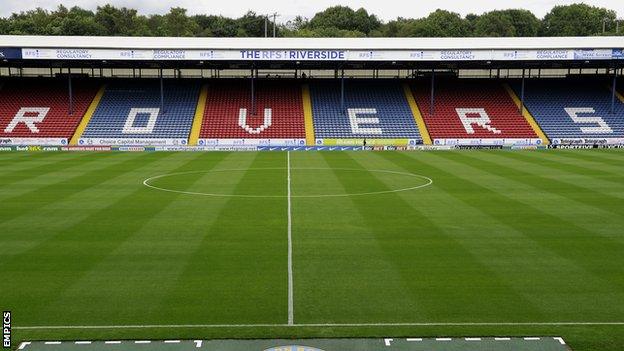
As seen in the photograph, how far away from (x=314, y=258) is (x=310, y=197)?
8859mm

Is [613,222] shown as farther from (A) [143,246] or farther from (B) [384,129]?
(B) [384,129]

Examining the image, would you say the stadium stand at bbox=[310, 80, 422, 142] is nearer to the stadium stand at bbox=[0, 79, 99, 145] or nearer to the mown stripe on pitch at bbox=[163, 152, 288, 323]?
the stadium stand at bbox=[0, 79, 99, 145]

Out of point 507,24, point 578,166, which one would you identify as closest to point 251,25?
point 507,24

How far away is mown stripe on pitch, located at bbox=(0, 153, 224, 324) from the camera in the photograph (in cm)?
1162

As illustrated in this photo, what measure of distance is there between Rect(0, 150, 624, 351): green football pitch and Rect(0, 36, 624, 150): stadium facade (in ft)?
78.7

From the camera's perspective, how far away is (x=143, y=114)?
181 ft

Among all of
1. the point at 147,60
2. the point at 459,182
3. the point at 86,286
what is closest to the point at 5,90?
the point at 147,60

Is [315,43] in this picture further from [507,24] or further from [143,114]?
[507,24]

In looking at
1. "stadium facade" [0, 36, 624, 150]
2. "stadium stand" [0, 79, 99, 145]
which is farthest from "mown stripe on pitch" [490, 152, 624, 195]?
"stadium stand" [0, 79, 99, 145]

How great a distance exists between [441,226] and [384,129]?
35.5 m

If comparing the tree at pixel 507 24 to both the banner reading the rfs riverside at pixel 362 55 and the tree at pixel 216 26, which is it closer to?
the tree at pixel 216 26

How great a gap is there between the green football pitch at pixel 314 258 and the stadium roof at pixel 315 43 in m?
27.9

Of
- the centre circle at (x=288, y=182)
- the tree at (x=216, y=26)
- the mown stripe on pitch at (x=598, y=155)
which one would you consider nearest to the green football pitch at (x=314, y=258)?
the centre circle at (x=288, y=182)

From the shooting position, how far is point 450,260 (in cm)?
1480
